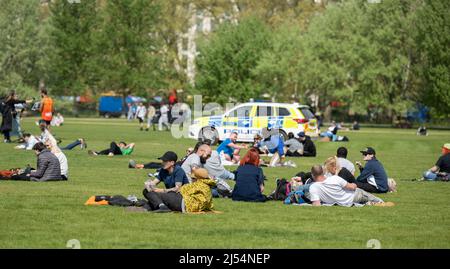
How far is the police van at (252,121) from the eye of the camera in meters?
46.7

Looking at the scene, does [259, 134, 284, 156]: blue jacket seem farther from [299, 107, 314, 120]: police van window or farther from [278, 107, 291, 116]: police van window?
[299, 107, 314, 120]: police van window

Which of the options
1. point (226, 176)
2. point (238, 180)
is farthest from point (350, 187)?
point (226, 176)

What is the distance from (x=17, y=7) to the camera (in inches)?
3979

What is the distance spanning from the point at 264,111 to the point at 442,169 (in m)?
19.5

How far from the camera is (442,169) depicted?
2828 centimetres

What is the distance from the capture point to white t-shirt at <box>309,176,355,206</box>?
20.5 metres

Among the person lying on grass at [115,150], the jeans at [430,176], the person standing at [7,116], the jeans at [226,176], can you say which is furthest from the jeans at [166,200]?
the person standing at [7,116]

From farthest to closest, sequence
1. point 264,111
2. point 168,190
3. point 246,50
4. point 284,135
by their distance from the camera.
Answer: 1. point 246,50
2. point 264,111
3. point 284,135
4. point 168,190

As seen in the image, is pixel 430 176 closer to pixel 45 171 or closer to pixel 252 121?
pixel 45 171

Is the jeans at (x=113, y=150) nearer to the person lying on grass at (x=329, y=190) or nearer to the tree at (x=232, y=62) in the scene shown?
the person lying on grass at (x=329, y=190)

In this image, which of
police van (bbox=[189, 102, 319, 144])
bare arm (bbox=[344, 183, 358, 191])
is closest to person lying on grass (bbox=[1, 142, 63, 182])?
bare arm (bbox=[344, 183, 358, 191])

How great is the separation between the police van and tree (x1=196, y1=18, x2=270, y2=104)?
44.5 m
